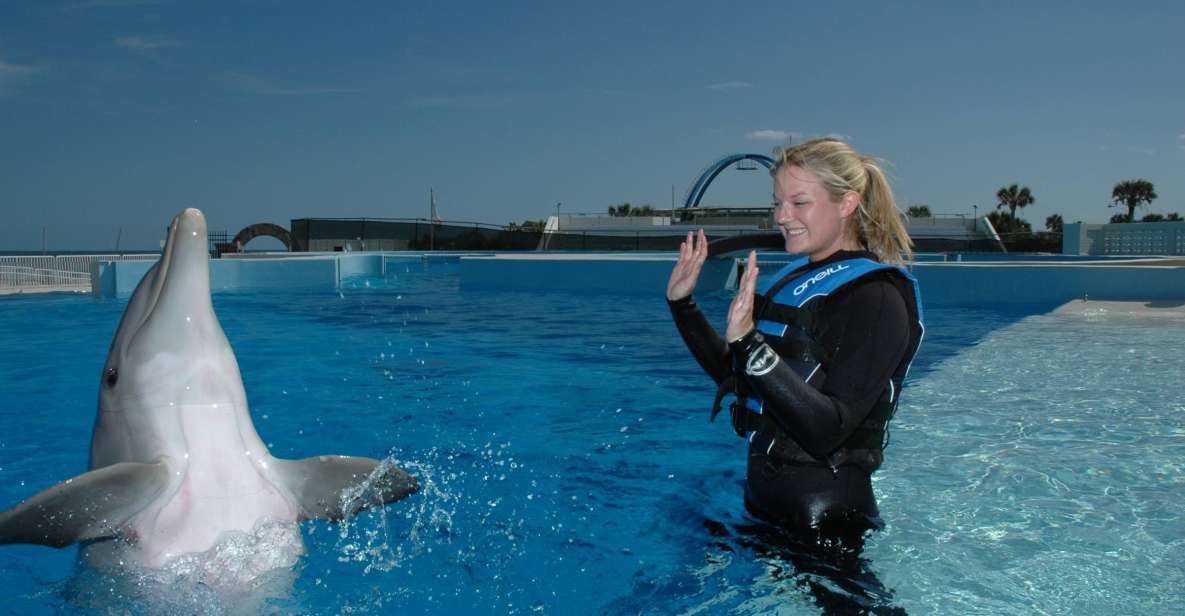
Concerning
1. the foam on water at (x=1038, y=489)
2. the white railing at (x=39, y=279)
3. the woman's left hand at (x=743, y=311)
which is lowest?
the foam on water at (x=1038, y=489)

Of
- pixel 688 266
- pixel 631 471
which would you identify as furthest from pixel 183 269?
pixel 631 471

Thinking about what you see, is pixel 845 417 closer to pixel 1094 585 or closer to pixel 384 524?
pixel 1094 585

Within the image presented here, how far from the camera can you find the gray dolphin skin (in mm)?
2699

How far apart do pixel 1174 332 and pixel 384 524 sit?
28.3ft

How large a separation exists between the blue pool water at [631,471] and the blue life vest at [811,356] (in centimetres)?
36

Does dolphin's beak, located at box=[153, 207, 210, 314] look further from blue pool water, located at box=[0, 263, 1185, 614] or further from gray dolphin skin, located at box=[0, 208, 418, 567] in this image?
blue pool water, located at box=[0, 263, 1185, 614]

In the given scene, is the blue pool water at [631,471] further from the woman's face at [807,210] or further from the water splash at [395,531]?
the woman's face at [807,210]

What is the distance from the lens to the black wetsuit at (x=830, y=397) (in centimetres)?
213

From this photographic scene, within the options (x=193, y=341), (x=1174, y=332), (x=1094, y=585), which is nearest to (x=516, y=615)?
(x=193, y=341)

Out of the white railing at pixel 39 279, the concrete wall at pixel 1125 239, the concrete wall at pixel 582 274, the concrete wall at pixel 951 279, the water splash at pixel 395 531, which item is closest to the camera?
the water splash at pixel 395 531

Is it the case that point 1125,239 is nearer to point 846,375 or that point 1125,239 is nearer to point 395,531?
point 395,531

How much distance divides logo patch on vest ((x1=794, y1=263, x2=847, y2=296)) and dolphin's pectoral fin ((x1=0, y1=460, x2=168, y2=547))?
6.35 ft

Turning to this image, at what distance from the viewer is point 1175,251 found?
2439cm

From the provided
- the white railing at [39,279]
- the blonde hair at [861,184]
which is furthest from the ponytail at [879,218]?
the white railing at [39,279]
